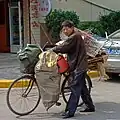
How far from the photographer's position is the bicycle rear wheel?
305 inches

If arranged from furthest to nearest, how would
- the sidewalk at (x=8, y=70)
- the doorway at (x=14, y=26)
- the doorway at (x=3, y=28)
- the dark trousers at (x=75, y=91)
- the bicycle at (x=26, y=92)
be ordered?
the doorway at (x=3, y=28) < the doorway at (x=14, y=26) < the sidewalk at (x=8, y=70) < the bicycle at (x=26, y=92) < the dark trousers at (x=75, y=91)

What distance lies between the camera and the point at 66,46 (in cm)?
749

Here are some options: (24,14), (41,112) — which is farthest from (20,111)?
(24,14)

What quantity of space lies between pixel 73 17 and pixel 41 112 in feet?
27.7

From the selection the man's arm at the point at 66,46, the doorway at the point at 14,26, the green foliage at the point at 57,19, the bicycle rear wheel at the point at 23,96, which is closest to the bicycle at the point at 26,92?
the bicycle rear wheel at the point at 23,96

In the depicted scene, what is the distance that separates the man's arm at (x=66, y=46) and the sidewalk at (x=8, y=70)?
141 inches

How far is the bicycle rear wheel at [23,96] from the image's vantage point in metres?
7.74

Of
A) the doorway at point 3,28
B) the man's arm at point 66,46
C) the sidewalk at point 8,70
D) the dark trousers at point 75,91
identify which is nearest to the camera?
the man's arm at point 66,46

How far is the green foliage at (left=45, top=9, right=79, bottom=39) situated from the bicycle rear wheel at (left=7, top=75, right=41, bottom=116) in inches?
318

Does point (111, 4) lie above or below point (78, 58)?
above

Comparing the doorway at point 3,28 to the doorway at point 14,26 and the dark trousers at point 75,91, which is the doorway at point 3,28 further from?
the dark trousers at point 75,91

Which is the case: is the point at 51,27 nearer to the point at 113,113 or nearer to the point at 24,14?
the point at 24,14

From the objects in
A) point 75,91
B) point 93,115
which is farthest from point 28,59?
point 93,115

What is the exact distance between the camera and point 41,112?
798 centimetres
